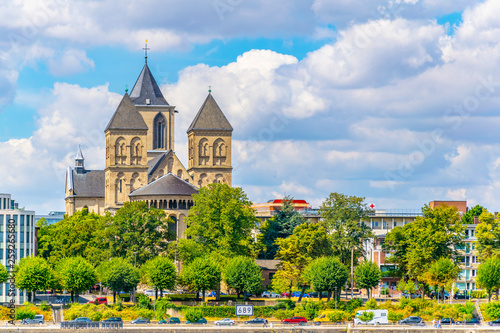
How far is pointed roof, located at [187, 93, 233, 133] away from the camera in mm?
149000

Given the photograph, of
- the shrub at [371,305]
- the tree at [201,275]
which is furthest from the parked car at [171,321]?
the shrub at [371,305]

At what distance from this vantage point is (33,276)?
105 metres

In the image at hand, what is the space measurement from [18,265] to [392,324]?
44.0m

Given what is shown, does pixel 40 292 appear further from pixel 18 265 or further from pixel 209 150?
pixel 209 150

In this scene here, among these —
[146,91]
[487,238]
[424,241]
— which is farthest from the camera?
[146,91]

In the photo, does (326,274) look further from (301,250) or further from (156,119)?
(156,119)

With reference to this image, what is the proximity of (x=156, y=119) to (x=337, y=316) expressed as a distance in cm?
8227

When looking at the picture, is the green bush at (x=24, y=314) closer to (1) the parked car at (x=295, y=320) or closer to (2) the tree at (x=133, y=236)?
(2) the tree at (x=133, y=236)

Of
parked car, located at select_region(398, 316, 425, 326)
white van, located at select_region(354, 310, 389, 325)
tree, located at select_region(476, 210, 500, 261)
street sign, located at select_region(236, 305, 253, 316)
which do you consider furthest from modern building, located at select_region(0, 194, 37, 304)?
tree, located at select_region(476, 210, 500, 261)

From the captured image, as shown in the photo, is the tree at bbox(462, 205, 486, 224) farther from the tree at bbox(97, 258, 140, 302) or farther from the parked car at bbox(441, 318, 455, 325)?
the tree at bbox(97, 258, 140, 302)

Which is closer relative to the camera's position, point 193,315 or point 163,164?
point 193,315

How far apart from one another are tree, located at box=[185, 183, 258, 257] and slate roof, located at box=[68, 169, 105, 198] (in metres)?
57.5

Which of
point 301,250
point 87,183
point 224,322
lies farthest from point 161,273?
point 87,183

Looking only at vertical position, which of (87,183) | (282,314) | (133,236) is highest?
(87,183)
